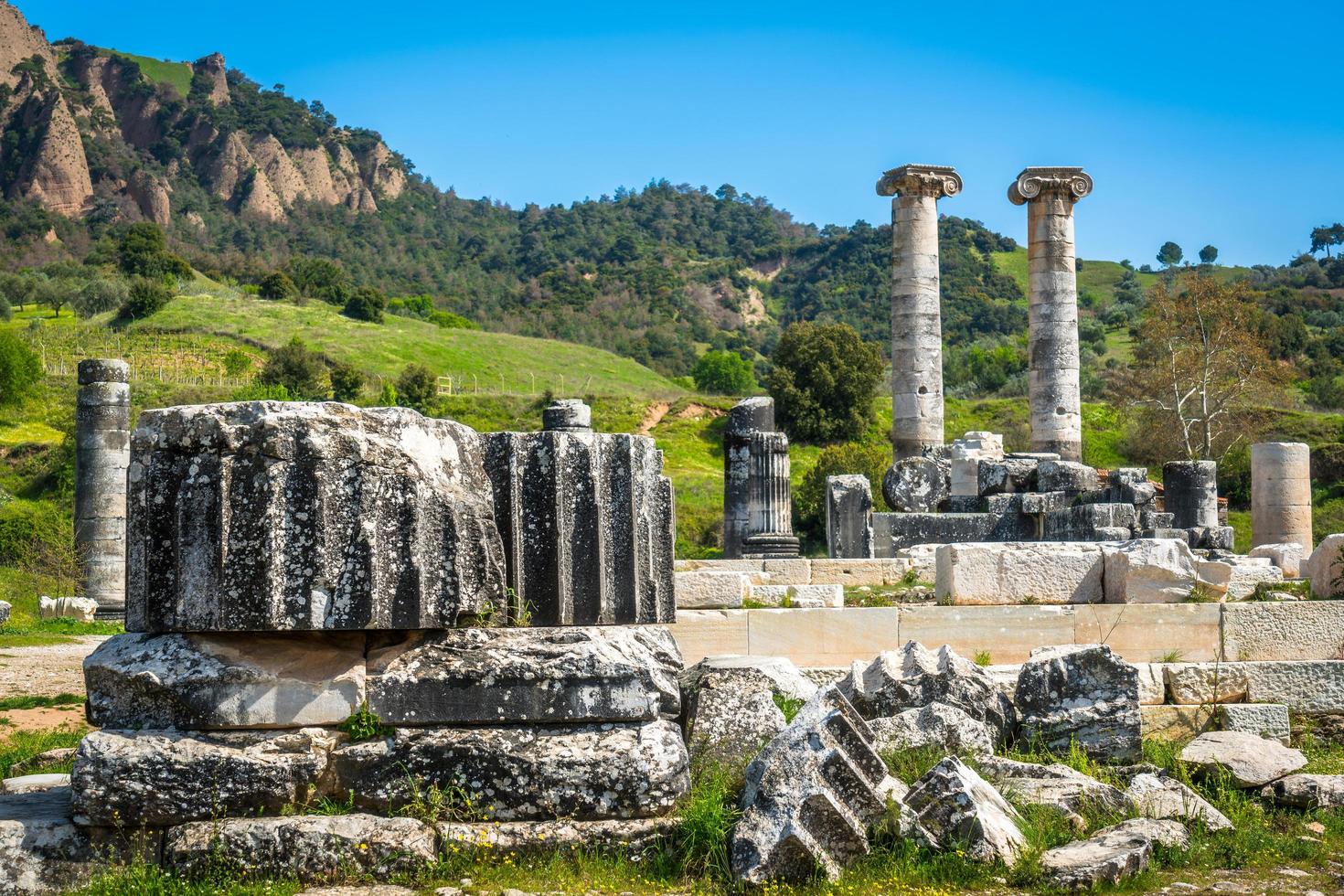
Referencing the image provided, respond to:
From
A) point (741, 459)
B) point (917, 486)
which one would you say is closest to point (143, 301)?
point (741, 459)

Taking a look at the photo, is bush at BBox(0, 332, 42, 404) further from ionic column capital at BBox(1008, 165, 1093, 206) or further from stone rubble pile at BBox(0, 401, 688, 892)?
stone rubble pile at BBox(0, 401, 688, 892)

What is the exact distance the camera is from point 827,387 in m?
51.8

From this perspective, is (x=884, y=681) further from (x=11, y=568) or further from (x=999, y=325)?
(x=999, y=325)

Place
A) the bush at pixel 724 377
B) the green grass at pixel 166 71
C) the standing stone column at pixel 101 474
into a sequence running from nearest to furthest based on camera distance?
the standing stone column at pixel 101 474
the bush at pixel 724 377
the green grass at pixel 166 71

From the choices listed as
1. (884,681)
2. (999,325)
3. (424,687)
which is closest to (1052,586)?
(884,681)

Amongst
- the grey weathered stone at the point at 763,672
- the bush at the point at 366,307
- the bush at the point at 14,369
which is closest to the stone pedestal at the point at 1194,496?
the grey weathered stone at the point at 763,672

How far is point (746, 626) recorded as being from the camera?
10672 mm

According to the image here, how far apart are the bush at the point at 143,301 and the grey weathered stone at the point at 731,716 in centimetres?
6347

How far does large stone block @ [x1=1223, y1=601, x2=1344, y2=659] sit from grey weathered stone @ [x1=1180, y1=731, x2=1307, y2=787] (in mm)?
2688

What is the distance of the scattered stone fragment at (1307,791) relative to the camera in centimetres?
661

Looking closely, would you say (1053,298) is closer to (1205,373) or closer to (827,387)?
(1205,373)

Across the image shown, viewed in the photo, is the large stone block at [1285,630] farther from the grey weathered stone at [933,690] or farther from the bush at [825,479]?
the bush at [825,479]

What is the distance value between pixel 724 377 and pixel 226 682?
6333 cm

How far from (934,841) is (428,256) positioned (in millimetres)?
116589
